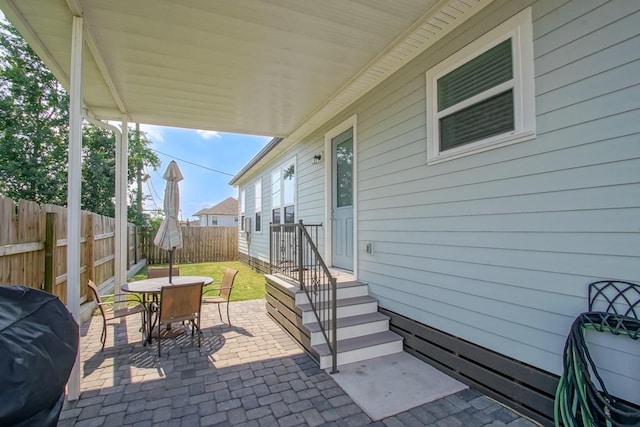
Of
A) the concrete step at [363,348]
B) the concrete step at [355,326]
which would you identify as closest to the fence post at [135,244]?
the concrete step at [355,326]

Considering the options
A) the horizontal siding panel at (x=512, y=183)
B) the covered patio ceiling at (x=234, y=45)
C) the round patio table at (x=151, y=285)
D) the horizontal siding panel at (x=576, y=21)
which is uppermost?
the covered patio ceiling at (x=234, y=45)

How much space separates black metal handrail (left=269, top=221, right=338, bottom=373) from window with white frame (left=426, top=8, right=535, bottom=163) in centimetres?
180

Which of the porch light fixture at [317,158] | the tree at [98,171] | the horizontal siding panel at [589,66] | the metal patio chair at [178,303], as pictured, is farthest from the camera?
the tree at [98,171]

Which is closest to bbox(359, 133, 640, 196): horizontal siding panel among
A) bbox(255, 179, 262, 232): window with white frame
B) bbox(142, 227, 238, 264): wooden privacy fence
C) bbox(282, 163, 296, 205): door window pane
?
bbox(282, 163, 296, 205): door window pane

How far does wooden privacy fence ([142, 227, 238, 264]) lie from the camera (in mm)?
12758

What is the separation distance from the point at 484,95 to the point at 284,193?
5873 millimetres

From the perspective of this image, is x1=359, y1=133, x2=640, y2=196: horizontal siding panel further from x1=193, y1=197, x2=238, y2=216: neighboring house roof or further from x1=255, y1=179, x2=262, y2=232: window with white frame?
x1=193, y1=197, x2=238, y2=216: neighboring house roof

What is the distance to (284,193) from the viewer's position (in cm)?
812

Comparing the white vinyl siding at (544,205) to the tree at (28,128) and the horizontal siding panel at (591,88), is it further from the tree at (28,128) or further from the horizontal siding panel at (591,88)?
the tree at (28,128)

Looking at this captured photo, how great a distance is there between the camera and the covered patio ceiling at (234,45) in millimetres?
2818

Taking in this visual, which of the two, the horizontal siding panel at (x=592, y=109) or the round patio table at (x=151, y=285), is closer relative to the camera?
the horizontal siding panel at (x=592, y=109)

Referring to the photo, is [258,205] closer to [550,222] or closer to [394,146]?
[394,146]

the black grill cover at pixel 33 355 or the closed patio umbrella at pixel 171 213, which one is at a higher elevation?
the closed patio umbrella at pixel 171 213

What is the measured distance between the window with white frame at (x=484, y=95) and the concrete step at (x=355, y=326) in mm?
2054
